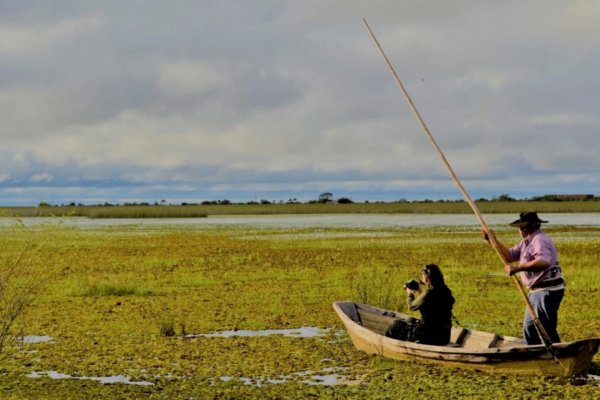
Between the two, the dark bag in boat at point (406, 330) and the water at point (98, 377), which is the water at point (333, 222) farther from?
the dark bag in boat at point (406, 330)

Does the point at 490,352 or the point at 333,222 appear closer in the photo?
the point at 490,352

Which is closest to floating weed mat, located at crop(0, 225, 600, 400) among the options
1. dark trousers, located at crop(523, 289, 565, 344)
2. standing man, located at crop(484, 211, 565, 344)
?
dark trousers, located at crop(523, 289, 565, 344)

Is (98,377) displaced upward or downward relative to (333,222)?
downward

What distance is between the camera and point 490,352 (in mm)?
8898

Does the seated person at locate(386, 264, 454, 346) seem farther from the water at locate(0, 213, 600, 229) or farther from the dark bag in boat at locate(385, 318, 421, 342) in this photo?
the water at locate(0, 213, 600, 229)

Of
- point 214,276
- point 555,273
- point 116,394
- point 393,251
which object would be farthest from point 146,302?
point 393,251

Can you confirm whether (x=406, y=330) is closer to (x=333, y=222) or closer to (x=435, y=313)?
(x=435, y=313)

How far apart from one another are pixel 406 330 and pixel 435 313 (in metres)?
0.63

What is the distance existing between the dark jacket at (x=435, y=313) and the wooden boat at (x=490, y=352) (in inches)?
10.5

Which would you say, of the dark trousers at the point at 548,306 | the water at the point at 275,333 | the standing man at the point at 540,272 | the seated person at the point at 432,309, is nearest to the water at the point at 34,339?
the water at the point at 275,333

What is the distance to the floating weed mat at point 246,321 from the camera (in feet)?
28.8

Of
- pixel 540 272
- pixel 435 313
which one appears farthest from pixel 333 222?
pixel 540 272

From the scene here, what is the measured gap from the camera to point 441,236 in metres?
34.7

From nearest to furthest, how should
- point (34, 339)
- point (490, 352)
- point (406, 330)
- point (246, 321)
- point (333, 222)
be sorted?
point (490, 352) → point (406, 330) → point (34, 339) → point (246, 321) → point (333, 222)
